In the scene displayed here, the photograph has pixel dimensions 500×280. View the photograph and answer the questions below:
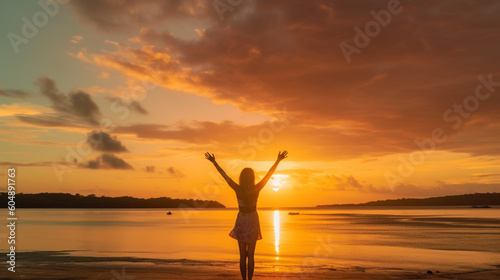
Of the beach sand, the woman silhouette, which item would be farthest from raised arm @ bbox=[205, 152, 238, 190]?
the beach sand

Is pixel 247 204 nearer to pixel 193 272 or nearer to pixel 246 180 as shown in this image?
pixel 246 180

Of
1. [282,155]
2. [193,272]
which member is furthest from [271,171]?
[193,272]

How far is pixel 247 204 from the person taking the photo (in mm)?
11828

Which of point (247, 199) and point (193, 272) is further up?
point (247, 199)

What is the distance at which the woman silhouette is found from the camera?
11.6 m

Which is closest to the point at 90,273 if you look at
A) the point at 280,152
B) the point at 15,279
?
the point at 15,279

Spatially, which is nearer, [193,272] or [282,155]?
[282,155]

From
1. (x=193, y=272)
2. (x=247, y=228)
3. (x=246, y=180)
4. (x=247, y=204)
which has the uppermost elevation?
(x=246, y=180)

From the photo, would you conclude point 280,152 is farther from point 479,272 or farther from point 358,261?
point 358,261

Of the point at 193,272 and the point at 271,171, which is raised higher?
the point at 271,171

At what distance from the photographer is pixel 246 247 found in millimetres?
12031

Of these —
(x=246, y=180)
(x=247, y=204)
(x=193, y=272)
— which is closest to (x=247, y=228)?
(x=247, y=204)

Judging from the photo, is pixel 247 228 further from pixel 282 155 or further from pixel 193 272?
pixel 193 272

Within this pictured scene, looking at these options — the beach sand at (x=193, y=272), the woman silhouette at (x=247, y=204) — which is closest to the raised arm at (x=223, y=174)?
the woman silhouette at (x=247, y=204)
